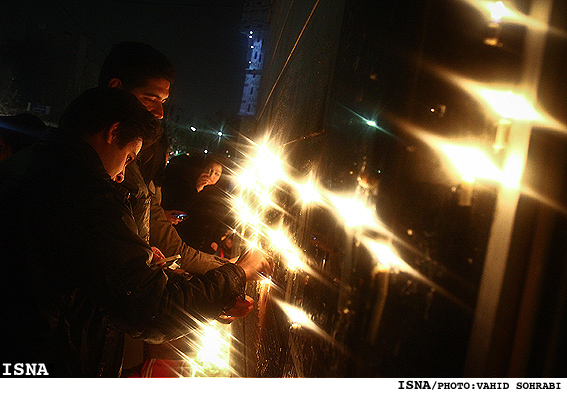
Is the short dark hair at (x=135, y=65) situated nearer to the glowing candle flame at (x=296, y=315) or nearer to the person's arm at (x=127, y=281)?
the person's arm at (x=127, y=281)

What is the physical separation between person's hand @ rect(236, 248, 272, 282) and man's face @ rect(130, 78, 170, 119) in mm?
1161

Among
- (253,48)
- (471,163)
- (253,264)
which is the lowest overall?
(253,264)

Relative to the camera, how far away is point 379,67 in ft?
4.25

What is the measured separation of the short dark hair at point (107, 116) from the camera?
5.86 feet

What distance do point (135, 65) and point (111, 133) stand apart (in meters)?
1.05

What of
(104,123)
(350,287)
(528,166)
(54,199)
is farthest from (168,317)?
(528,166)

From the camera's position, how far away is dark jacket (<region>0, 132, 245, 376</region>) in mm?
1480

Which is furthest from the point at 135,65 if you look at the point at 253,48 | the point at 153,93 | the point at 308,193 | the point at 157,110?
the point at 253,48

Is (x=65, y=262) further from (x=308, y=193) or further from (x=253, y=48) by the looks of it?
(x=253, y=48)

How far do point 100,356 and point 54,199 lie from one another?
834 millimetres

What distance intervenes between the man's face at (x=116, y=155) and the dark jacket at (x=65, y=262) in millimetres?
179

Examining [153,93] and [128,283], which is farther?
[153,93]

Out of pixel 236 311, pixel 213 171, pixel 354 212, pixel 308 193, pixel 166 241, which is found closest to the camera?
pixel 354 212

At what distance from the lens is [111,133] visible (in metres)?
1.82
